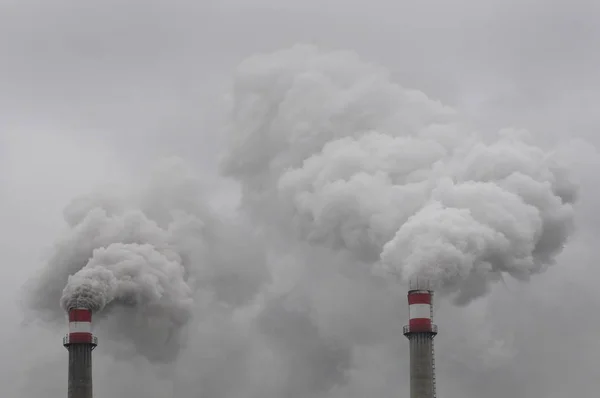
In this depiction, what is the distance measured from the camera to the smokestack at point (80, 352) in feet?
206

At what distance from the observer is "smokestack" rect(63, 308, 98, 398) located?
6278 cm

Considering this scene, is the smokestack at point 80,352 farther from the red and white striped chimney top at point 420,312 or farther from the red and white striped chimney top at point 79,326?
the red and white striped chimney top at point 420,312

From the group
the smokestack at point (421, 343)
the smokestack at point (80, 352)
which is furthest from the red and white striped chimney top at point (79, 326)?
the smokestack at point (421, 343)

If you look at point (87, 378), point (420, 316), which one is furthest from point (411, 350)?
point (87, 378)

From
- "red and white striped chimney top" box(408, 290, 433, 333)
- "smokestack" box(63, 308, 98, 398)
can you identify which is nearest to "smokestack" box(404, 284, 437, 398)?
"red and white striped chimney top" box(408, 290, 433, 333)

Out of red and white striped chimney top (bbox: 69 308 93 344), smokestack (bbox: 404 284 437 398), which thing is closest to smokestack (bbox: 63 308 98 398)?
red and white striped chimney top (bbox: 69 308 93 344)

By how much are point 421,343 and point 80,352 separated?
66.5 ft

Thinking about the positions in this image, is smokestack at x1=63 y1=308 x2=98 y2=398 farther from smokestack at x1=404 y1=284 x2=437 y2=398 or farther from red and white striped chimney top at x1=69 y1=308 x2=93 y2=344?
smokestack at x1=404 y1=284 x2=437 y2=398

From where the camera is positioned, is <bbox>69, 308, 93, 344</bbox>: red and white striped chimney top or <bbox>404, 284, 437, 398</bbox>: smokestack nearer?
<bbox>404, 284, 437, 398</bbox>: smokestack

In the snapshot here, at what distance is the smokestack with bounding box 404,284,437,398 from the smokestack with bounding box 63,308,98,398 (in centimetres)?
1923

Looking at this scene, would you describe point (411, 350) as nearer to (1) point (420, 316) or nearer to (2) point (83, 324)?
(1) point (420, 316)

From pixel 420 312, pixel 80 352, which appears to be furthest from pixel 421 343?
pixel 80 352

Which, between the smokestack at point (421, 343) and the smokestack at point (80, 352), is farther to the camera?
the smokestack at point (80, 352)

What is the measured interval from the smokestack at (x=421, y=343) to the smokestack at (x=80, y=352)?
19232mm
